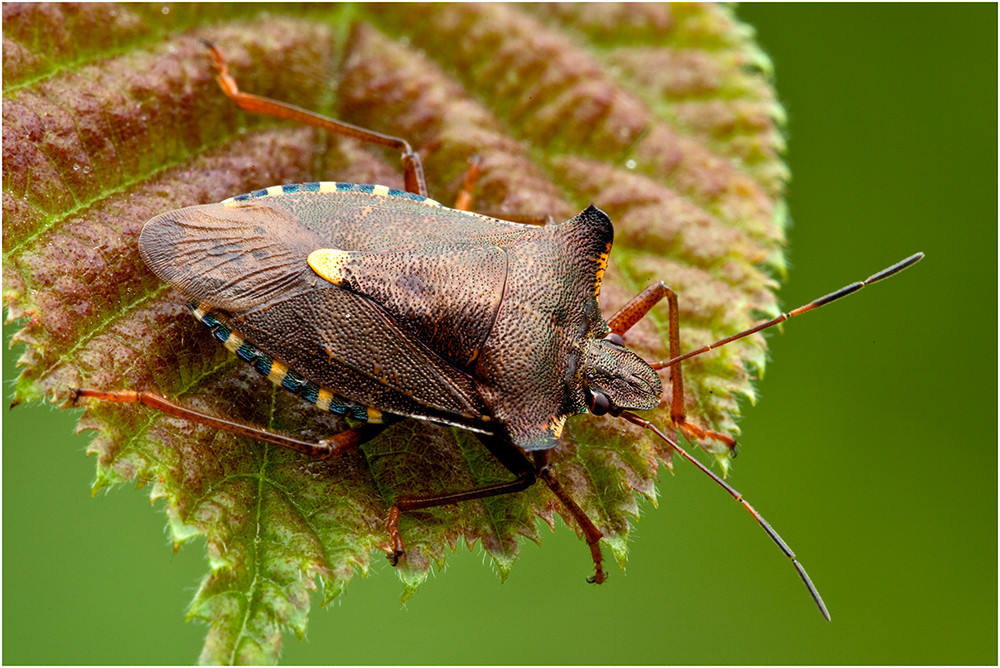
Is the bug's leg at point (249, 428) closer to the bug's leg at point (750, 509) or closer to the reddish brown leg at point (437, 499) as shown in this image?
the reddish brown leg at point (437, 499)

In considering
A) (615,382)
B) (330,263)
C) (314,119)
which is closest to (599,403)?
(615,382)

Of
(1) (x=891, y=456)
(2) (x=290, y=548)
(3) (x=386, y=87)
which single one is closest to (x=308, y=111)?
(3) (x=386, y=87)

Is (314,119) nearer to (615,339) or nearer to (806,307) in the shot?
(615,339)

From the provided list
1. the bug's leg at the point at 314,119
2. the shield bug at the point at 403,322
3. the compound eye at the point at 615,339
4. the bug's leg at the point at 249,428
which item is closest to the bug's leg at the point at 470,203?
the bug's leg at the point at 314,119

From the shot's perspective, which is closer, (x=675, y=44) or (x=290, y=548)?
(x=290, y=548)

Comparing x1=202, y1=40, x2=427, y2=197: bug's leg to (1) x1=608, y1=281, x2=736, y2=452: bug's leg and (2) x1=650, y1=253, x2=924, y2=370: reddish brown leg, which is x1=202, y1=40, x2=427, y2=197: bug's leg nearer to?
(1) x1=608, y1=281, x2=736, y2=452: bug's leg

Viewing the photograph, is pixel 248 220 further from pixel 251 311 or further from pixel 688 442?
pixel 688 442

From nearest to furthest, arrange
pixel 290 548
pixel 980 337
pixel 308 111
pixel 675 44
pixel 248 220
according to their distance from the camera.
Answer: pixel 290 548 → pixel 248 220 → pixel 308 111 → pixel 675 44 → pixel 980 337
